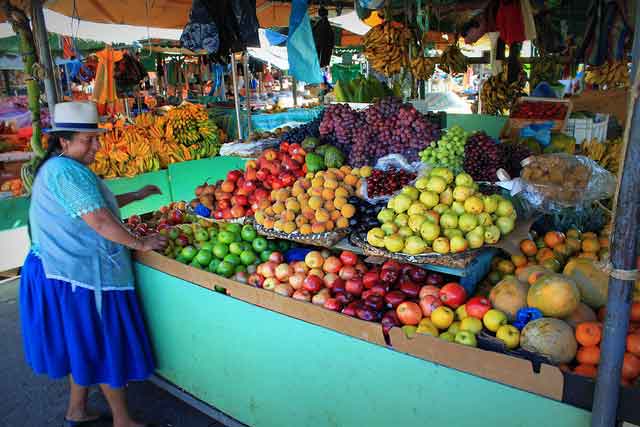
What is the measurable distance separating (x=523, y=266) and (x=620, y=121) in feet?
14.4

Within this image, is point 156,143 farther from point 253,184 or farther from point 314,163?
point 314,163

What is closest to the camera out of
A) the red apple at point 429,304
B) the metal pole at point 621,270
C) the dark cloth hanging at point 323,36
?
the metal pole at point 621,270

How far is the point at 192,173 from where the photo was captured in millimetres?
6230

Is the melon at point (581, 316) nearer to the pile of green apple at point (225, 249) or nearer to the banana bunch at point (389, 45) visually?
the pile of green apple at point (225, 249)

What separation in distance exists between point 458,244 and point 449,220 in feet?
0.56

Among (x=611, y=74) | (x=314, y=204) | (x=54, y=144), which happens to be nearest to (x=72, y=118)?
(x=54, y=144)

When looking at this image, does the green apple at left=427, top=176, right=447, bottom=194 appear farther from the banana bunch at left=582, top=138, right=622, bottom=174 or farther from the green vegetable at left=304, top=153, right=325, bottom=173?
the banana bunch at left=582, top=138, right=622, bottom=174

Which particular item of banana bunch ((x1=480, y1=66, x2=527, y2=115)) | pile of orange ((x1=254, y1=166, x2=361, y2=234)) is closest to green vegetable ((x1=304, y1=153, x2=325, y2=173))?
pile of orange ((x1=254, y1=166, x2=361, y2=234))

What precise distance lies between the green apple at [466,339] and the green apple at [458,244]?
1.41ft

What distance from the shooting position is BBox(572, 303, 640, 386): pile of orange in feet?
5.20

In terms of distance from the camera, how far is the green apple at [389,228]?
236 centimetres

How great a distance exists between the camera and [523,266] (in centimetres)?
249

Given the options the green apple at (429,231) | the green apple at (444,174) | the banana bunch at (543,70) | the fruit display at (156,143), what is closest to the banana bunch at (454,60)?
the banana bunch at (543,70)

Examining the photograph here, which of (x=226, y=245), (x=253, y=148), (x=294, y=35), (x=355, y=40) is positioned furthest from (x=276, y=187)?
(x=355, y=40)
